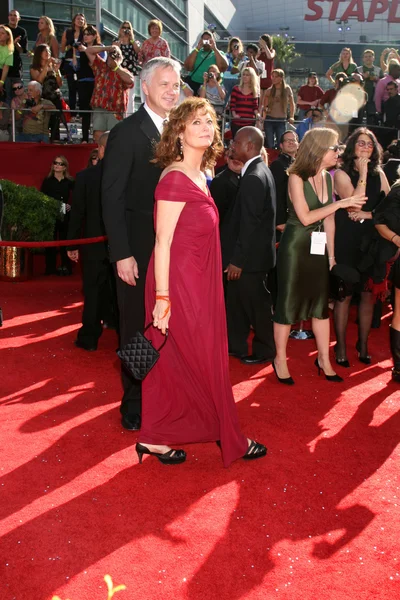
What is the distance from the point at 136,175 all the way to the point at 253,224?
6.02ft

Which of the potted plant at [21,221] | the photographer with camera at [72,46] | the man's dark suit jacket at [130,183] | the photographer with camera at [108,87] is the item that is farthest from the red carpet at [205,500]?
the photographer with camera at [72,46]

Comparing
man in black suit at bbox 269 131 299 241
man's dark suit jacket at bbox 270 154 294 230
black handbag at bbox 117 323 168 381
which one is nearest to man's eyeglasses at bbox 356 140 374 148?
man in black suit at bbox 269 131 299 241

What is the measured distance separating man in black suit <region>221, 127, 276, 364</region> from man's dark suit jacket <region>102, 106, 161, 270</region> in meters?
1.72

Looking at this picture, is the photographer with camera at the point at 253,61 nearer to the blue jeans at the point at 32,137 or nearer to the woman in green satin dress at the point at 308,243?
the blue jeans at the point at 32,137

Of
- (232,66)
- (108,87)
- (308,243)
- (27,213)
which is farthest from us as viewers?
(232,66)

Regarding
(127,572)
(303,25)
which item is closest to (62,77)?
(127,572)

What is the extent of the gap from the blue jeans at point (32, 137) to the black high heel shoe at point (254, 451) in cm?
883

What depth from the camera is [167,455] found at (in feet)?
14.0

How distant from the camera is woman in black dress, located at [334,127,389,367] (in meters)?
6.17

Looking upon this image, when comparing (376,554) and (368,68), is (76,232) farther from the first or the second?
(368,68)

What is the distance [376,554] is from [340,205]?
2728 mm

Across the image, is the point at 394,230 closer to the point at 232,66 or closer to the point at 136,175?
the point at 136,175

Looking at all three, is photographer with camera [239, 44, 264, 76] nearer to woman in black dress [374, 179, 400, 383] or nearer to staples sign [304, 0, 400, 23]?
woman in black dress [374, 179, 400, 383]

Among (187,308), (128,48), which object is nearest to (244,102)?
(128,48)
